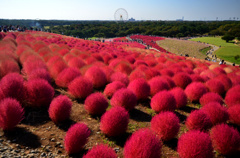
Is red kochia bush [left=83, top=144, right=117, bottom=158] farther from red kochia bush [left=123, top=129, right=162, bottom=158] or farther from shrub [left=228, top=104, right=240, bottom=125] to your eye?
shrub [left=228, top=104, right=240, bottom=125]

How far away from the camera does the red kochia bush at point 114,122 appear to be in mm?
3588

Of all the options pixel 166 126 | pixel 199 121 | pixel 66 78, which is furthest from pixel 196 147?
pixel 66 78

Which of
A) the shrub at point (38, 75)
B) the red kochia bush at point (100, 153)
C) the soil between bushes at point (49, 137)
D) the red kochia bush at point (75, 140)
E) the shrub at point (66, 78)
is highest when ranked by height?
the shrub at point (38, 75)

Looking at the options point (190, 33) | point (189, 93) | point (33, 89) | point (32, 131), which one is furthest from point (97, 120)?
point (190, 33)

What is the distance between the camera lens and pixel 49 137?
345 centimetres

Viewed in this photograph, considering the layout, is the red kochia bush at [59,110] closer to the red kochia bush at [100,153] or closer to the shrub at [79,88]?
the shrub at [79,88]

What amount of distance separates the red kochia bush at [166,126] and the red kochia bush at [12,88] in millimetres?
3576

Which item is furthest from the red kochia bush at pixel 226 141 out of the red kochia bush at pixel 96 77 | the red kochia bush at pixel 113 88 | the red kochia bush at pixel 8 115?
the red kochia bush at pixel 96 77

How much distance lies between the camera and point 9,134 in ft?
10.9

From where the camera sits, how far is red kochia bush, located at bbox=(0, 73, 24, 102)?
13.7 ft

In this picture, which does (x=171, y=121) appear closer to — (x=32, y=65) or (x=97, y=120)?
(x=97, y=120)

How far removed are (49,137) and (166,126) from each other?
255cm

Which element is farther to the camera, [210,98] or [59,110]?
[210,98]

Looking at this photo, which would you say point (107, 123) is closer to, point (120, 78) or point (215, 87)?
point (120, 78)
